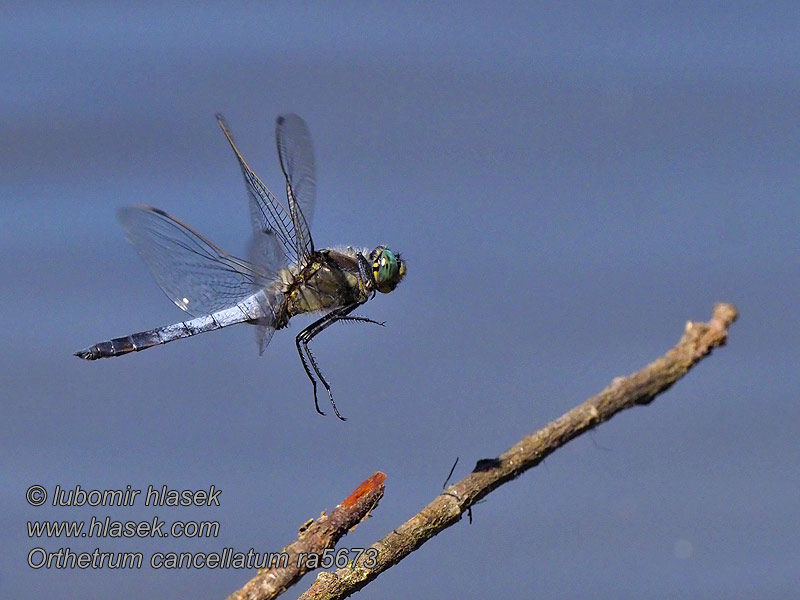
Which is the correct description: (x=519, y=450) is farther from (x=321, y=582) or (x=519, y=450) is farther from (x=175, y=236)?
(x=175, y=236)

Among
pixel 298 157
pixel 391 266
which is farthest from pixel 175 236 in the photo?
pixel 391 266

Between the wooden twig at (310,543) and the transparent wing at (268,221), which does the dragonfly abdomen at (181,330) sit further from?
the wooden twig at (310,543)

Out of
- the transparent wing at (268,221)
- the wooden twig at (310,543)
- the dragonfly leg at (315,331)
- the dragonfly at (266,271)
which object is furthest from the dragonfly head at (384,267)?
the wooden twig at (310,543)

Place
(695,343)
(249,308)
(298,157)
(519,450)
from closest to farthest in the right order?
(695,343)
(519,450)
(298,157)
(249,308)

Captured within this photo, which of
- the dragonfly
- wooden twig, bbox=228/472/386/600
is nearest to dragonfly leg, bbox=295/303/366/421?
the dragonfly

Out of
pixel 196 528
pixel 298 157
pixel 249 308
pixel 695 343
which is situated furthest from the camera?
pixel 196 528

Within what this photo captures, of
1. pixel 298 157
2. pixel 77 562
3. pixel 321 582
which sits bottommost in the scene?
pixel 321 582

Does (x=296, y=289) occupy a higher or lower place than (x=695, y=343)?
higher
